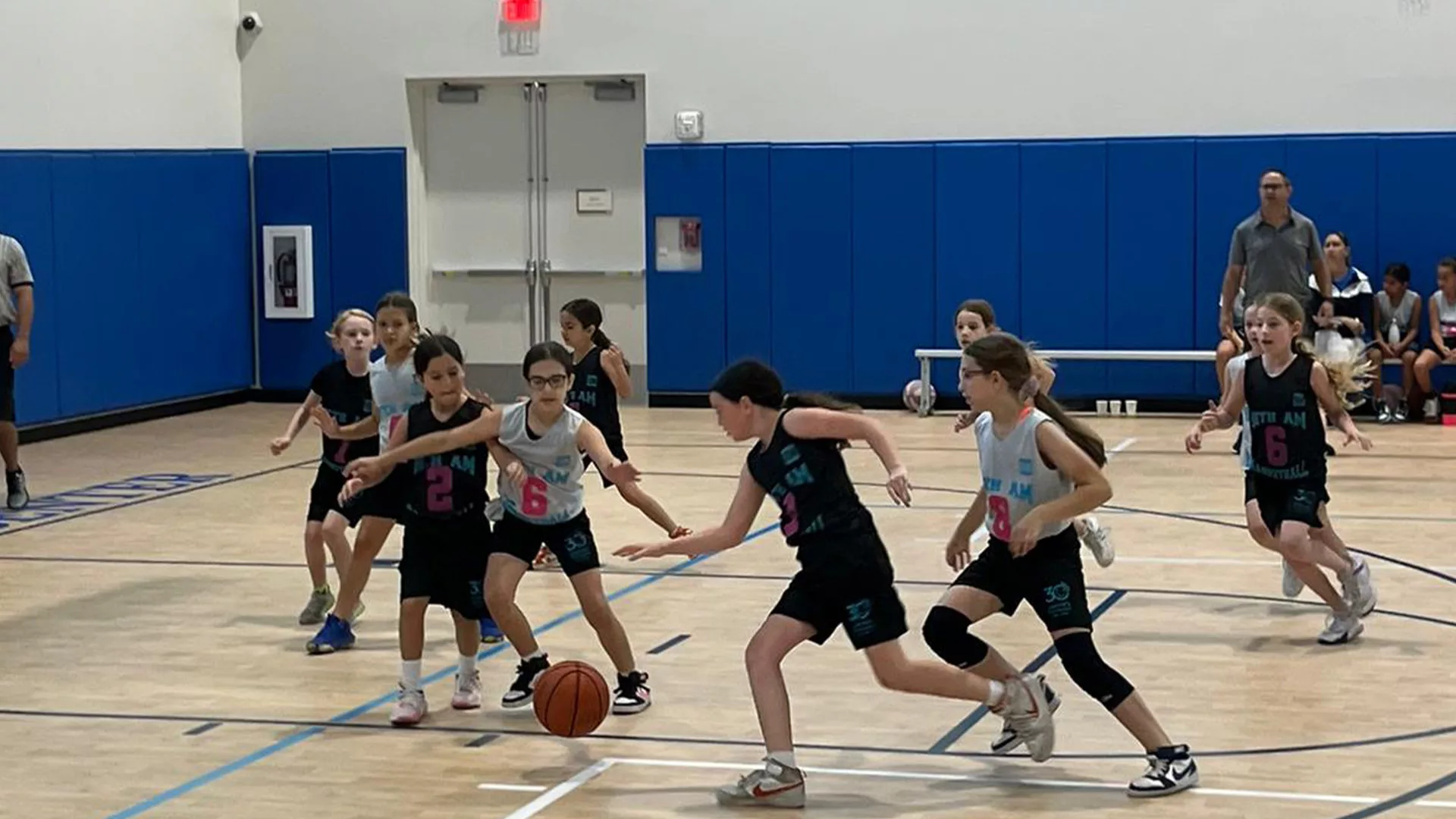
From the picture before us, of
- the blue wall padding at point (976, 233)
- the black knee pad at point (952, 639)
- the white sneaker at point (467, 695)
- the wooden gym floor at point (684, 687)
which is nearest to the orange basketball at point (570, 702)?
the wooden gym floor at point (684, 687)

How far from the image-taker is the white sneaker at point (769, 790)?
5.96 metres

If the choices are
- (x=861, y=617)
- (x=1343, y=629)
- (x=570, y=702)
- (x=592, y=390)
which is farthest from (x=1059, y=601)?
(x=592, y=390)

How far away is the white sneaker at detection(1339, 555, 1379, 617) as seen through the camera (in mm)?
8266

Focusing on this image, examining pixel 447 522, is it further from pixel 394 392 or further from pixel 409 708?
pixel 394 392

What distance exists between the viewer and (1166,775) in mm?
5992

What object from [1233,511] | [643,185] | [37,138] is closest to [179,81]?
→ [37,138]

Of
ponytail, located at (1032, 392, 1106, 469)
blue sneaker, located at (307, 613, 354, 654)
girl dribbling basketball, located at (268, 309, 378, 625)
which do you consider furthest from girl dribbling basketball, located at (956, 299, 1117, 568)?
blue sneaker, located at (307, 613, 354, 654)

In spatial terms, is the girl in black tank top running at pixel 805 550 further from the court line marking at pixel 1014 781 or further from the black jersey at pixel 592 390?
the black jersey at pixel 592 390

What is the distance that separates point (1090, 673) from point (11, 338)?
29.5ft

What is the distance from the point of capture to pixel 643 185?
64.3 ft

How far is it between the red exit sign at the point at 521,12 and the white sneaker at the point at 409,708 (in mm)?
13215

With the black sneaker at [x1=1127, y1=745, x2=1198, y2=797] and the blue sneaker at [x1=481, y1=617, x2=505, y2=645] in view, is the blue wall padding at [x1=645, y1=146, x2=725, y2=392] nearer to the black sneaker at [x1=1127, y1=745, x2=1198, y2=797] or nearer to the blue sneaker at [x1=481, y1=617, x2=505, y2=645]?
the blue sneaker at [x1=481, y1=617, x2=505, y2=645]

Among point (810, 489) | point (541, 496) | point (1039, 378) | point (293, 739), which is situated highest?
point (1039, 378)

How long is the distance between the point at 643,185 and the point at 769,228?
4.45 ft
